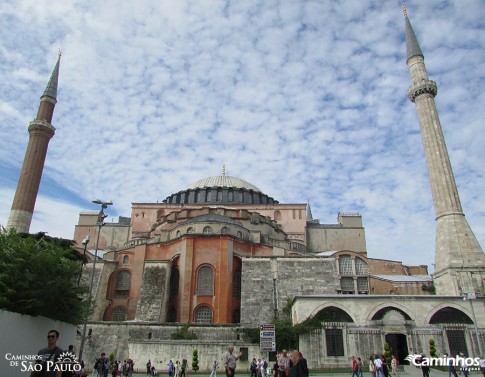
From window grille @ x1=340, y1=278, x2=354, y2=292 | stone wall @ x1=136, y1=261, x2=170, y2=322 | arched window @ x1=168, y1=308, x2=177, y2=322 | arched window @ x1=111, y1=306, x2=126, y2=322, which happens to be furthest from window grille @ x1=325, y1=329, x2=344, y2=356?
arched window @ x1=111, y1=306, x2=126, y2=322

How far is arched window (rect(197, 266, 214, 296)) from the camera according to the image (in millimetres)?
24781

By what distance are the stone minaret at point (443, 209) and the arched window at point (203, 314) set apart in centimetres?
1380

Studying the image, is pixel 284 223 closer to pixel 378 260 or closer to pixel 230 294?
pixel 378 260

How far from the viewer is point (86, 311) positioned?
→ 1503cm

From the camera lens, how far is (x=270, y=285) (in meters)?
25.1

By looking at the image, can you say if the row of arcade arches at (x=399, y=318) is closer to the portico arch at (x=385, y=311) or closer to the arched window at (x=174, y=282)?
the portico arch at (x=385, y=311)

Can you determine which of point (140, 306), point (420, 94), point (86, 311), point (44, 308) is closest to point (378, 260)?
point (420, 94)

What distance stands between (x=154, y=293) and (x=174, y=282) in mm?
1656

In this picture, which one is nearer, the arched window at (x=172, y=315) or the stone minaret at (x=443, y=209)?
the stone minaret at (x=443, y=209)

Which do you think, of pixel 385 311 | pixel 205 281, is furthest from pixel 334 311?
pixel 205 281

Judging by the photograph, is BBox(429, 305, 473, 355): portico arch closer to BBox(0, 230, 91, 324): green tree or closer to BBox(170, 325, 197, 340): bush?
BBox(170, 325, 197, 340): bush

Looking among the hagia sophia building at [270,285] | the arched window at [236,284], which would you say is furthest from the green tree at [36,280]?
the arched window at [236,284]

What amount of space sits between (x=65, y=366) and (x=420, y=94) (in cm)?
2839

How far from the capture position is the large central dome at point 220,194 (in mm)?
38812
